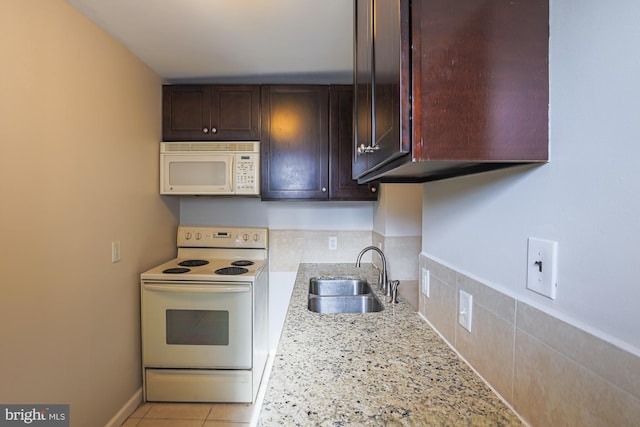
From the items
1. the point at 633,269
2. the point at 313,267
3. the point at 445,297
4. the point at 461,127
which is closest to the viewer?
the point at 633,269

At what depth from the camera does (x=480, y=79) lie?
0.63 metres

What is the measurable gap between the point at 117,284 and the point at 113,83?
119cm

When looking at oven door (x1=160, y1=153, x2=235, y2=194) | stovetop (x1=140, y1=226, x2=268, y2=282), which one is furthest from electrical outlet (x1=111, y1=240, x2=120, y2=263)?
stovetop (x1=140, y1=226, x2=268, y2=282)

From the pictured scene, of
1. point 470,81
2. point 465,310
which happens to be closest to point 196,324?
point 465,310

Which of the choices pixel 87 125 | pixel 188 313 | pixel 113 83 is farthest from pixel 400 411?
pixel 113 83

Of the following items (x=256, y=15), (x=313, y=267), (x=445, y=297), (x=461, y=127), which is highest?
(x=256, y=15)

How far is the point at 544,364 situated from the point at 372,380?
0.42 metres

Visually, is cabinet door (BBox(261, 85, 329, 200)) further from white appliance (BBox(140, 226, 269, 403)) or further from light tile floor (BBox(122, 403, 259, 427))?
light tile floor (BBox(122, 403, 259, 427))

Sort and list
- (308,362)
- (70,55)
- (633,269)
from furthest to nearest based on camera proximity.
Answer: (70,55) < (308,362) < (633,269)

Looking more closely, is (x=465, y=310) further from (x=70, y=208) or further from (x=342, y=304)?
(x=70, y=208)

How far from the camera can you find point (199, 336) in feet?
7.14

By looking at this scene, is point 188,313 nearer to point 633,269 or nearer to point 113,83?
point 113,83

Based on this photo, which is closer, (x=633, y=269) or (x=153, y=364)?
(x=633, y=269)

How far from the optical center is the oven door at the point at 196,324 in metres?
2.14
